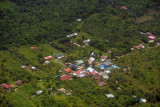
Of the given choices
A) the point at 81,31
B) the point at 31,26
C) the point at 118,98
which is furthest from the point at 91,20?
the point at 118,98

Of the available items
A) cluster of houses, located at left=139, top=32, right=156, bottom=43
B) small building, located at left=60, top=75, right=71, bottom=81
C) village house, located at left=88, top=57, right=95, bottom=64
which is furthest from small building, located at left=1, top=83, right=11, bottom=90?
cluster of houses, located at left=139, top=32, right=156, bottom=43

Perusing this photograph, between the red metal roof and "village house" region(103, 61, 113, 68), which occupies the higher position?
the red metal roof

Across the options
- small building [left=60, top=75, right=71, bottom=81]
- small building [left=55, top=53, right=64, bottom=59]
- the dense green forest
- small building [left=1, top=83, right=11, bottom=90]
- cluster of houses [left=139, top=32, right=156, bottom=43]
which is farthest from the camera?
cluster of houses [left=139, top=32, right=156, bottom=43]

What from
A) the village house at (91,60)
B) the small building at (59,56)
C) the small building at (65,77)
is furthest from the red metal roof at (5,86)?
the village house at (91,60)

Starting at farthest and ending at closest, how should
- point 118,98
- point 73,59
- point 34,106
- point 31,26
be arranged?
point 31,26
point 73,59
point 118,98
point 34,106

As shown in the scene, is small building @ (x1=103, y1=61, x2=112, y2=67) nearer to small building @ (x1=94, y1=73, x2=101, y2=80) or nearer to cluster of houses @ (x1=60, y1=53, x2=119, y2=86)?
cluster of houses @ (x1=60, y1=53, x2=119, y2=86)

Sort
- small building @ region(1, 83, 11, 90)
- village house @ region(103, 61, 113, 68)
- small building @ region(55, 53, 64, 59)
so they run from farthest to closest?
small building @ region(55, 53, 64, 59), village house @ region(103, 61, 113, 68), small building @ region(1, 83, 11, 90)

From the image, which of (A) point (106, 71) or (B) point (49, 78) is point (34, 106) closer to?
(B) point (49, 78)

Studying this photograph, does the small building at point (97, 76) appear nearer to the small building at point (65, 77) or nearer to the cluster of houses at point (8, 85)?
the small building at point (65, 77)
